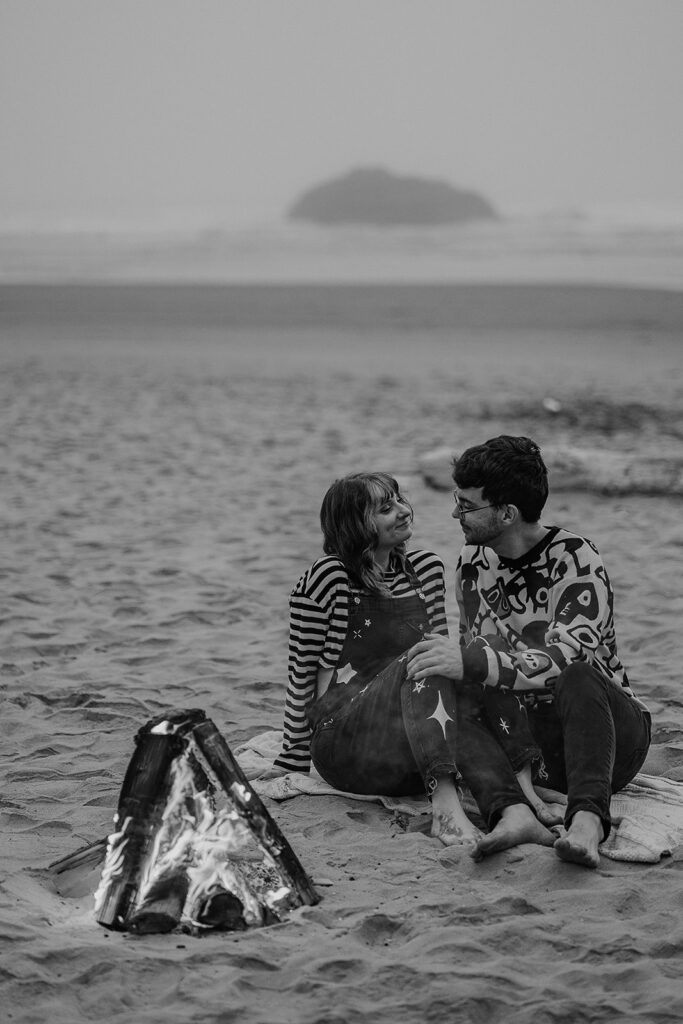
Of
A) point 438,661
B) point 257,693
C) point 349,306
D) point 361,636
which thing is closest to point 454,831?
point 438,661

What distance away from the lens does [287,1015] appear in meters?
3.05

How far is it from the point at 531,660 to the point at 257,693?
7.03 feet

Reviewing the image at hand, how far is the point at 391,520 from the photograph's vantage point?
4207mm

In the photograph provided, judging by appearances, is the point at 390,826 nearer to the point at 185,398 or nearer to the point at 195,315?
the point at 185,398

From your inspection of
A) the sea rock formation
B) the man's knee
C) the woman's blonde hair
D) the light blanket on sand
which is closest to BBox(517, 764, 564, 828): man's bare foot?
the light blanket on sand

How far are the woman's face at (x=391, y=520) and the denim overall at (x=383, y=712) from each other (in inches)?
8.4

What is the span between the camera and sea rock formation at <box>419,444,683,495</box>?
1021cm

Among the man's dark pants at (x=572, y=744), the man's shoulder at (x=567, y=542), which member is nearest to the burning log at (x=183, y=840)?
the man's dark pants at (x=572, y=744)

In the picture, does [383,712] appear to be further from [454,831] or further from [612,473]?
[612,473]

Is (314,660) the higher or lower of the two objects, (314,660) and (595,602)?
the lower

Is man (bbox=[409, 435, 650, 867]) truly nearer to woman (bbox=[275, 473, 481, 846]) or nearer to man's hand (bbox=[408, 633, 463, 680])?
man's hand (bbox=[408, 633, 463, 680])

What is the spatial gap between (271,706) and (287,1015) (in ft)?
8.41

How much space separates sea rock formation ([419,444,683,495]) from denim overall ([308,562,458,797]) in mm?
Result: 5810

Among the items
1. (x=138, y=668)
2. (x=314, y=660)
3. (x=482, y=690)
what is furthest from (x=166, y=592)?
(x=482, y=690)
